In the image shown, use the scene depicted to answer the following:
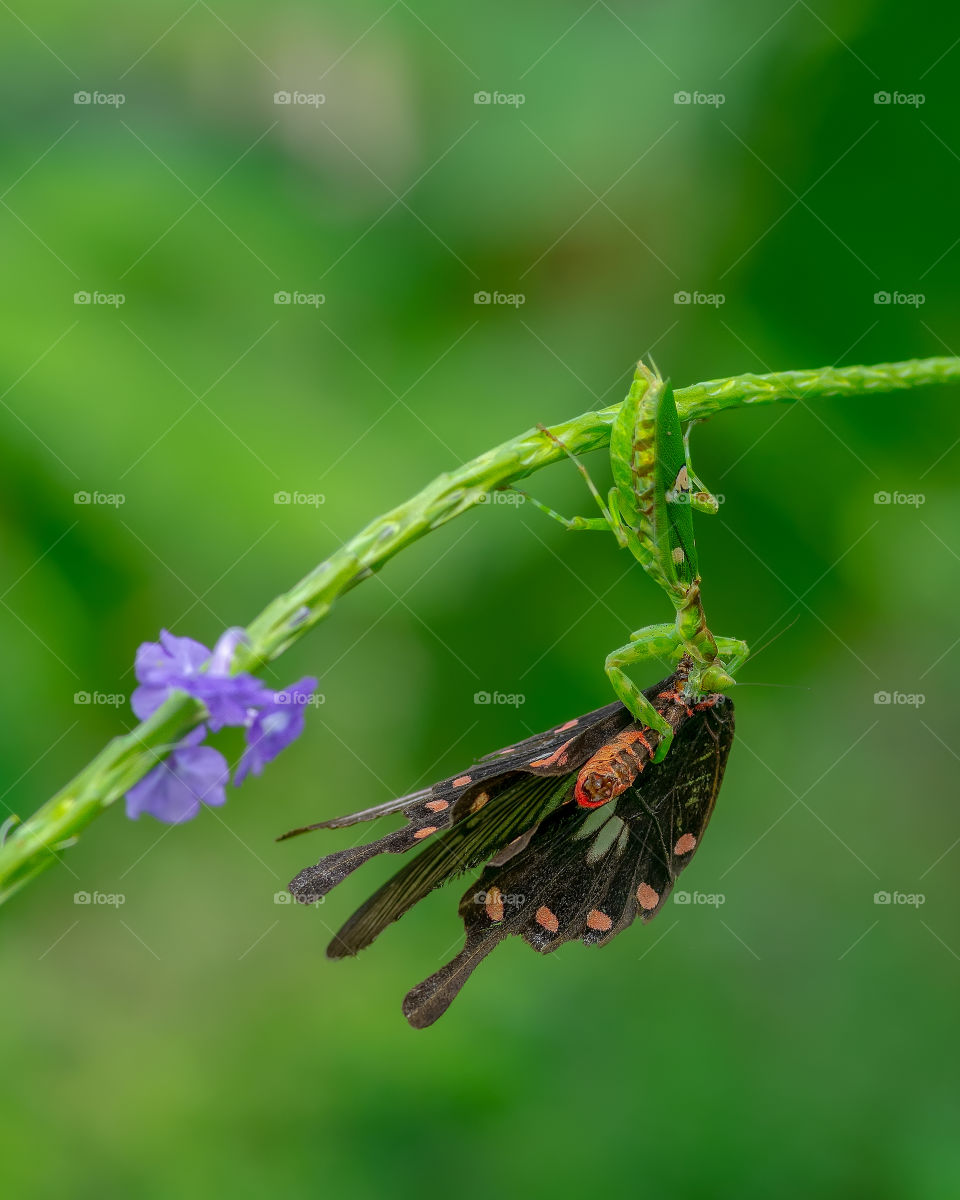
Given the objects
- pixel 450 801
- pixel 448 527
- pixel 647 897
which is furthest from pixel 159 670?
pixel 448 527

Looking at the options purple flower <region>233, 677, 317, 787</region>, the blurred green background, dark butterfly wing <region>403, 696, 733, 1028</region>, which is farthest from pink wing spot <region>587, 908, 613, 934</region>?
the blurred green background

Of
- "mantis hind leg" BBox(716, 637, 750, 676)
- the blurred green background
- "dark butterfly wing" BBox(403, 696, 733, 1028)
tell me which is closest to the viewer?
"dark butterfly wing" BBox(403, 696, 733, 1028)

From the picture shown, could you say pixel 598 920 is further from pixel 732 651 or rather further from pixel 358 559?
pixel 358 559

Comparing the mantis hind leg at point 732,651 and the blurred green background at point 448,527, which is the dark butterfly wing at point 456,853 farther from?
the blurred green background at point 448,527

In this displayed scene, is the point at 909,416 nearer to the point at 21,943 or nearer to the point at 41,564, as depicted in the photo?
the point at 41,564

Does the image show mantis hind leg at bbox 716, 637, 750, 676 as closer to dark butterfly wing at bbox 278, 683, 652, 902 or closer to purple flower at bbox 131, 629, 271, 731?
dark butterfly wing at bbox 278, 683, 652, 902

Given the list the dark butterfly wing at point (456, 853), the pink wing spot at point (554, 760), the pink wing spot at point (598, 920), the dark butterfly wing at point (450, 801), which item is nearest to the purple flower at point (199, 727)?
the dark butterfly wing at point (450, 801)
